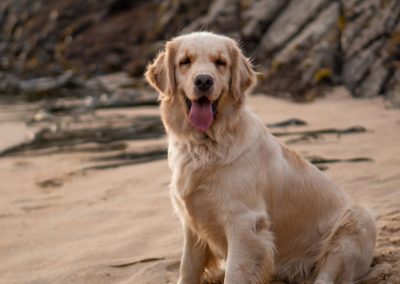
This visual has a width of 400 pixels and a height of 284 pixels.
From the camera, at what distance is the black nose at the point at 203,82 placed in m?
4.11

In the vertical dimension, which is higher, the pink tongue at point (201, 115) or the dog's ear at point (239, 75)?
the dog's ear at point (239, 75)

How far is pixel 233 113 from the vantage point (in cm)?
435

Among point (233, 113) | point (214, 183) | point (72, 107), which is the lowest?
point (72, 107)

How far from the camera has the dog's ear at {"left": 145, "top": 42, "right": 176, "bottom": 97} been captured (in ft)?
14.7

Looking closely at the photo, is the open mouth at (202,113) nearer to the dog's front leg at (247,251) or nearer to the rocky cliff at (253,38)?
the dog's front leg at (247,251)

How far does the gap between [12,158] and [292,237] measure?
709cm

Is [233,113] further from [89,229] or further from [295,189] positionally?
[89,229]

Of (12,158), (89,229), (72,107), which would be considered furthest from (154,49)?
(89,229)

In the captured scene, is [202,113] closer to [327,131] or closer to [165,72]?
[165,72]

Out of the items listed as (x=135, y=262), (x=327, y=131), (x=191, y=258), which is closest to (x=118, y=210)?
(x=135, y=262)

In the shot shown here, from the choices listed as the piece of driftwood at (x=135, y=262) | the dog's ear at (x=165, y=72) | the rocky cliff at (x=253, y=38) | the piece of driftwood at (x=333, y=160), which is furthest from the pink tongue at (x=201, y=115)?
the rocky cliff at (x=253, y=38)

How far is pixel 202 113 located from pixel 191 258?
1.14 meters

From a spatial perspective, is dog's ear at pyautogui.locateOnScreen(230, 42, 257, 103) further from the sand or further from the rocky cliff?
the rocky cliff

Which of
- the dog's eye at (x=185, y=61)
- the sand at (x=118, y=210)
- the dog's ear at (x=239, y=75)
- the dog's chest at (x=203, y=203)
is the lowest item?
the sand at (x=118, y=210)
